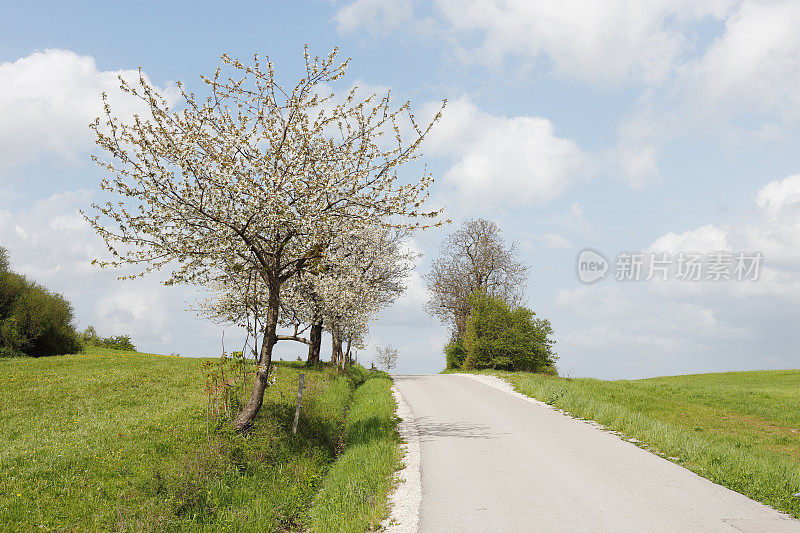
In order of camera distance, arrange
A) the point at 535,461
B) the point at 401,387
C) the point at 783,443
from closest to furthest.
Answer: the point at 535,461 → the point at 783,443 → the point at 401,387

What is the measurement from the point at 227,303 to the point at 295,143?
2273 centimetres

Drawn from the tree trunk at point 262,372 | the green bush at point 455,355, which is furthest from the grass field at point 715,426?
the green bush at point 455,355

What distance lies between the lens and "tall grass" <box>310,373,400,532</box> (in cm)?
827

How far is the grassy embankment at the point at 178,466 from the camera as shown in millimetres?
8906

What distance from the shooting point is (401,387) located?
95.6ft

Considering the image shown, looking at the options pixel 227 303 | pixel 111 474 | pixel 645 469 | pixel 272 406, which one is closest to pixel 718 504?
pixel 645 469

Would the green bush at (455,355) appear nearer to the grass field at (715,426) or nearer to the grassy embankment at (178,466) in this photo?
the grass field at (715,426)

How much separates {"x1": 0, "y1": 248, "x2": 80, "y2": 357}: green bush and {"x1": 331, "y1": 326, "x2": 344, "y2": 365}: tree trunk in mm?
23325

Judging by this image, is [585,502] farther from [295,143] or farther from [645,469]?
[295,143]

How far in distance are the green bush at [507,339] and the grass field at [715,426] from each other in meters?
7.53

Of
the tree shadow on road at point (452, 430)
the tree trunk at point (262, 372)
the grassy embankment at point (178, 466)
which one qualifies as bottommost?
the grassy embankment at point (178, 466)

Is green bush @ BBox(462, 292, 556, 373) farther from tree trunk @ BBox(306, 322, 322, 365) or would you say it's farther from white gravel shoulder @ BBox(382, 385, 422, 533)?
white gravel shoulder @ BBox(382, 385, 422, 533)

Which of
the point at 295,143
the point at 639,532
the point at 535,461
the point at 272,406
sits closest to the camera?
the point at 639,532

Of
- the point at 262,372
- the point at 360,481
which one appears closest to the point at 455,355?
the point at 262,372
